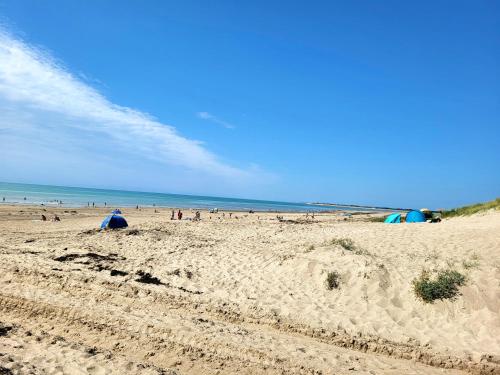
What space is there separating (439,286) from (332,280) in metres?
2.42

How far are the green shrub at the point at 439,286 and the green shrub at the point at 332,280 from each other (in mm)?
1804

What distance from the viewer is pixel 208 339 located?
19.4 feet

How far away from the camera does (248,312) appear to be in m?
7.50

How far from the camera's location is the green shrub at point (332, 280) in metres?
8.91

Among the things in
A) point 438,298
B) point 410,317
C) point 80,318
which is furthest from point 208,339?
point 438,298

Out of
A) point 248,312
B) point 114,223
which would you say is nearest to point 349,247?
point 248,312

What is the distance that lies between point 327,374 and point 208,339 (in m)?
2.00

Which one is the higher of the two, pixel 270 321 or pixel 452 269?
pixel 452 269

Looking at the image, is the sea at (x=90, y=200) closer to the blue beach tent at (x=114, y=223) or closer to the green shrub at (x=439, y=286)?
the blue beach tent at (x=114, y=223)

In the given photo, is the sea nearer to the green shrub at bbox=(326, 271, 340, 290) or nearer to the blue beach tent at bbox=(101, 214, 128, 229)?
the blue beach tent at bbox=(101, 214, 128, 229)

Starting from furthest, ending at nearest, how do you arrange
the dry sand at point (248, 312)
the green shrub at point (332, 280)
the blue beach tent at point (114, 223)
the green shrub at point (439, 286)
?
1. the blue beach tent at point (114, 223)
2. the green shrub at point (332, 280)
3. the green shrub at point (439, 286)
4. the dry sand at point (248, 312)

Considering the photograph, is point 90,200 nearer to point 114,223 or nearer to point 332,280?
point 114,223

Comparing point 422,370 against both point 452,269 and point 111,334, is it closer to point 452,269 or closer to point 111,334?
point 452,269

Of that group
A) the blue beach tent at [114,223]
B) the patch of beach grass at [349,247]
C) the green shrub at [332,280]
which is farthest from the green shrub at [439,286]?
the blue beach tent at [114,223]
